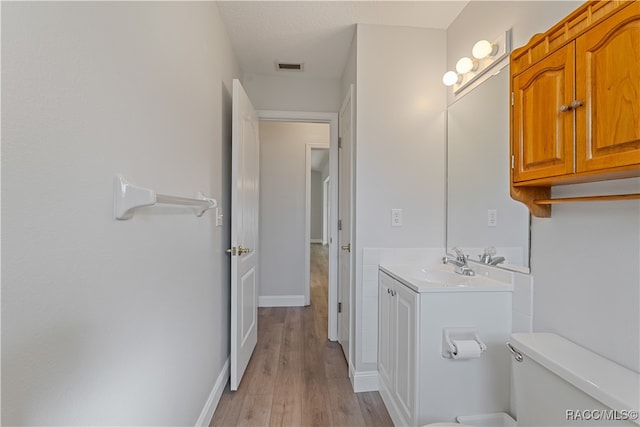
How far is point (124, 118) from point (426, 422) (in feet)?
5.71

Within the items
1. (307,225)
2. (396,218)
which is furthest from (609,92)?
(307,225)

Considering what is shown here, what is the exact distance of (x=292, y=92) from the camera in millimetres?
2732

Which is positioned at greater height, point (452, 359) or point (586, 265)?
point (586, 265)

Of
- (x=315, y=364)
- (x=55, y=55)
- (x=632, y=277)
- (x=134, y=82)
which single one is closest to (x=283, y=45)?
(x=134, y=82)

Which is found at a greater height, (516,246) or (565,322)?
(516,246)

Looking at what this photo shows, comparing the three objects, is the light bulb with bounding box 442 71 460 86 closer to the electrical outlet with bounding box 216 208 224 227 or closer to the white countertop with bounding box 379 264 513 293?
the white countertop with bounding box 379 264 513 293

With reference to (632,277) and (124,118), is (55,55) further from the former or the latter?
(632,277)

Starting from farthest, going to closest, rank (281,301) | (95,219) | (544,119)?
(281,301) < (544,119) < (95,219)

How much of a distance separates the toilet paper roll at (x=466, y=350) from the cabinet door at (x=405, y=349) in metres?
0.18

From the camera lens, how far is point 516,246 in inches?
54.8

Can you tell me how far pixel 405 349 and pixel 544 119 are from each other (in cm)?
118

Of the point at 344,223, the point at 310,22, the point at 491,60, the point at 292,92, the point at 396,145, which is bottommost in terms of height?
the point at 344,223

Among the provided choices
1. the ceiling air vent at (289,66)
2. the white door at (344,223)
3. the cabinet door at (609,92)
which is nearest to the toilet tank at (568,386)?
the cabinet door at (609,92)

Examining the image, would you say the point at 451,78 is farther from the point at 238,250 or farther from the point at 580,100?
the point at 238,250
